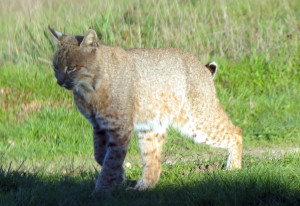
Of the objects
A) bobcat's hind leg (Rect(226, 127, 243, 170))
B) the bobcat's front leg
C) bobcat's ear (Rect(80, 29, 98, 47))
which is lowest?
bobcat's hind leg (Rect(226, 127, 243, 170))

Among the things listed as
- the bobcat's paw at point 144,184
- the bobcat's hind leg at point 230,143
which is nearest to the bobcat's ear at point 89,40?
the bobcat's paw at point 144,184

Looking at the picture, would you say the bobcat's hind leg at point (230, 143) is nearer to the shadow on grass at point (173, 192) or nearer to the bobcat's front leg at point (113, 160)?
the shadow on grass at point (173, 192)

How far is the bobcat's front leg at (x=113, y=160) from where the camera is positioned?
3.92 meters

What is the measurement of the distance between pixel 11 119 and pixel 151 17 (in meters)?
2.84

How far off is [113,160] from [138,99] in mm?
636

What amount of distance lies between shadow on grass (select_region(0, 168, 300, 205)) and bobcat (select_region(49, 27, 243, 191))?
0.30m

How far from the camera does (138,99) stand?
14.1 feet

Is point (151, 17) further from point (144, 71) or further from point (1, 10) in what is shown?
point (144, 71)

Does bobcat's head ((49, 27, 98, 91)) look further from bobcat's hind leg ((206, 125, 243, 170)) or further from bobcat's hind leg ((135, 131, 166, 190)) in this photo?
bobcat's hind leg ((206, 125, 243, 170))

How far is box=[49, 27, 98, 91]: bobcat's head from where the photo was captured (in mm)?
3857

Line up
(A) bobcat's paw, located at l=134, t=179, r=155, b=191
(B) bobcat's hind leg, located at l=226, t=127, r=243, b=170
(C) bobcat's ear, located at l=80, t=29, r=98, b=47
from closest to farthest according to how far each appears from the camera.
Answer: (C) bobcat's ear, located at l=80, t=29, r=98, b=47, (A) bobcat's paw, located at l=134, t=179, r=155, b=191, (B) bobcat's hind leg, located at l=226, t=127, r=243, b=170

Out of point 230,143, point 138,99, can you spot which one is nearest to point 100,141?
point 138,99

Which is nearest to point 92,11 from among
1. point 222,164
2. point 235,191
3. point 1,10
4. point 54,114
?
point 1,10

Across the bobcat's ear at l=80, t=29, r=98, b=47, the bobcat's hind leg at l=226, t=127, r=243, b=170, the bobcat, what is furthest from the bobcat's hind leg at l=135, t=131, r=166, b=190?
the bobcat's ear at l=80, t=29, r=98, b=47
